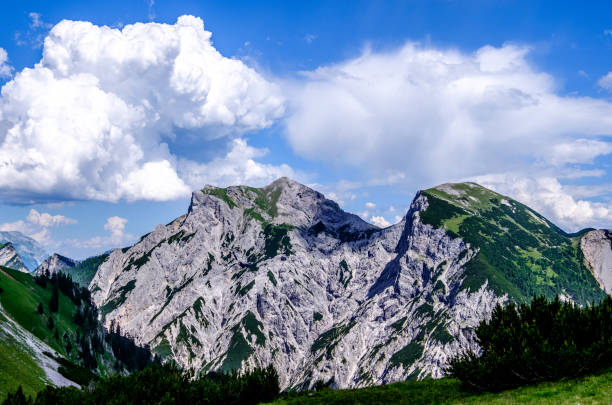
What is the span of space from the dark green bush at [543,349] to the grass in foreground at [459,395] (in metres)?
1.83

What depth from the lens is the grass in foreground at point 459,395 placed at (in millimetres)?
30641

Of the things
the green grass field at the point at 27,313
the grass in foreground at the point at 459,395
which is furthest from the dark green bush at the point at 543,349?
the green grass field at the point at 27,313

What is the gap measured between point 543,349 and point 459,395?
29.6ft

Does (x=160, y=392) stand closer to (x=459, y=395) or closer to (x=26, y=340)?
(x=459, y=395)

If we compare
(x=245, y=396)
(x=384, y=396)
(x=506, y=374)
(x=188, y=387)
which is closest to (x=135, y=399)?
(x=188, y=387)

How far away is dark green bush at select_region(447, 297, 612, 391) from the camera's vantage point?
3731 cm

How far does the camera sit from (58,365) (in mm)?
133250

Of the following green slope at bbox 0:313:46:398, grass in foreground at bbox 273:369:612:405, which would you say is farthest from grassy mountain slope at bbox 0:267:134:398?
grass in foreground at bbox 273:369:612:405

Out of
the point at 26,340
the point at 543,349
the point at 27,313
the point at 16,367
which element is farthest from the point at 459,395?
the point at 27,313

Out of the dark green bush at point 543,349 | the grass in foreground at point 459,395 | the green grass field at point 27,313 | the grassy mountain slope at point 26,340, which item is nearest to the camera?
the grass in foreground at point 459,395

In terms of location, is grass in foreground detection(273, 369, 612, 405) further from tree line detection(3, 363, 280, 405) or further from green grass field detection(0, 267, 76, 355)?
green grass field detection(0, 267, 76, 355)

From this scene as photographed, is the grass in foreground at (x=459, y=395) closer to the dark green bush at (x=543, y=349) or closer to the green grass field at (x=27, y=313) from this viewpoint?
the dark green bush at (x=543, y=349)

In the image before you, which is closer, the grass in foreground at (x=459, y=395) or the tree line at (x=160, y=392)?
the grass in foreground at (x=459, y=395)

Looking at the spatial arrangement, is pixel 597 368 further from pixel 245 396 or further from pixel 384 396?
pixel 245 396
